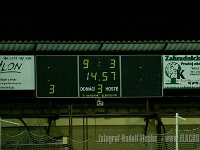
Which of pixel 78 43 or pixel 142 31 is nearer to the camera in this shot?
pixel 78 43

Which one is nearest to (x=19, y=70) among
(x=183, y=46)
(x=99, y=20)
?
(x=183, y=46)

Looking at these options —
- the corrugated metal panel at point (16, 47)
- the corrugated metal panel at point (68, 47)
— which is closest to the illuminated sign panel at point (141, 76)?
the corrugated metal panel at point (68, 47)

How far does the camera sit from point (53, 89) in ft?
64.0

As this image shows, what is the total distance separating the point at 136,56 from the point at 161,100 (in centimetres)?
266

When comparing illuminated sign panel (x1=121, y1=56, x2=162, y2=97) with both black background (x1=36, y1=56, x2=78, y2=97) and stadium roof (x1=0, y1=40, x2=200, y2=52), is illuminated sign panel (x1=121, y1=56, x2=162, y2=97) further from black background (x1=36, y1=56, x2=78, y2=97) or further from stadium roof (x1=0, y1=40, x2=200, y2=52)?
black background (x1=36, y1=56, x2=78, y2=97)

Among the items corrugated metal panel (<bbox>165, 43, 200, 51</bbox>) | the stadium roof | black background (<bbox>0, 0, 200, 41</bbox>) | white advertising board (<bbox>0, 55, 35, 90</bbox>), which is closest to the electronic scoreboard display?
white advertising board (<bbox>0, 55, 35, 90</bbox>)

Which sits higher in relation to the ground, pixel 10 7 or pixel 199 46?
pixel 10 7

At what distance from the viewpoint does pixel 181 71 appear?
1992cm

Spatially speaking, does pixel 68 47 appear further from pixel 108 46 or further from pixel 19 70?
pixel 19 70

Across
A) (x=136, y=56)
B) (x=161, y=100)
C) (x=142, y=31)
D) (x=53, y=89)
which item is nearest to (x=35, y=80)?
(x=53, y=89)

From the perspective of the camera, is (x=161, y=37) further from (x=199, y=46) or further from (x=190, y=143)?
(x=190, y=143)

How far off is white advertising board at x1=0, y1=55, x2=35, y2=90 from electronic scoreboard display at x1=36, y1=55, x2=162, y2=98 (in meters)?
0.23

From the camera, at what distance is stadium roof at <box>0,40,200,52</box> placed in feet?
65.0

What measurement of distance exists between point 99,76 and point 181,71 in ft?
9.14
